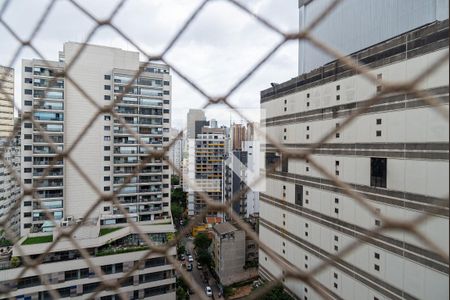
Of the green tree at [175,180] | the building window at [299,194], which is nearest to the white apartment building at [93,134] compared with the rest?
the building window at [299,194]

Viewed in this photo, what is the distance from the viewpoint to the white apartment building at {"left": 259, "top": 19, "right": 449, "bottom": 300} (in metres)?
2.24

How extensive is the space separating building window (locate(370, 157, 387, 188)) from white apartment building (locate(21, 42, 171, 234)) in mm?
3818

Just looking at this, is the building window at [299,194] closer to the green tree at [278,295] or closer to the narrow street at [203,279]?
the green tree at [278,295]

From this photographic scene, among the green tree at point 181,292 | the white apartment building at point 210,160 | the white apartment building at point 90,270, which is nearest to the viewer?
the white apartment building at point 90,270

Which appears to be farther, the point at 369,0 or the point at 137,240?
the point at 137,240

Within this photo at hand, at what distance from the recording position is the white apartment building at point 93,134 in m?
5.47

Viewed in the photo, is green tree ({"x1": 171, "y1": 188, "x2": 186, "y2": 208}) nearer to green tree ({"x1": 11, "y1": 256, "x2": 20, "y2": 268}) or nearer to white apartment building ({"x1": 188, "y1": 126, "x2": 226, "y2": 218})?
white apartment building ({"x1": 188, "y1": 126, "x2": 226, "y2": 218})

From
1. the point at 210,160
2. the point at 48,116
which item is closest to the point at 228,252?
the point at 210,160

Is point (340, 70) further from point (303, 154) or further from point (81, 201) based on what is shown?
point (81, 201)

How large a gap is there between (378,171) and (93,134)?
201 inches

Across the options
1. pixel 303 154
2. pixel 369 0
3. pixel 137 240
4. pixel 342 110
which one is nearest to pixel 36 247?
pixel 137 240

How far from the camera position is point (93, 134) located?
18.4 feet

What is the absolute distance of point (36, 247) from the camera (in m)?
4.03

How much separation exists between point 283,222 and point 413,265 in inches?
88.6
